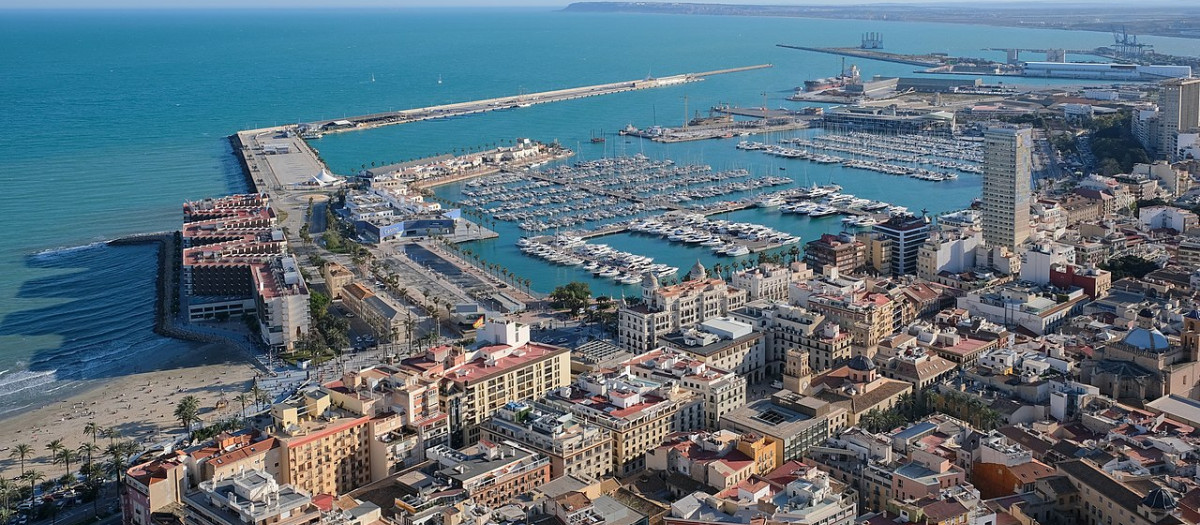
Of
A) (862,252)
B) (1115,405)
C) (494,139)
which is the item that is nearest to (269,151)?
(494,139)

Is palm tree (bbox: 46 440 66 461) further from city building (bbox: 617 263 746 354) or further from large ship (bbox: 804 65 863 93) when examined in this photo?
large ship (bbox: 804 65 863 93)

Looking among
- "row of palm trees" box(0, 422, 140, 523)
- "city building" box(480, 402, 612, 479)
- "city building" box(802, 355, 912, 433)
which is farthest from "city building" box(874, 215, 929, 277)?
"row of palm trees" box(0, 422, 140, 523)

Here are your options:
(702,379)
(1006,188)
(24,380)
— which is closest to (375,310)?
(24,380)

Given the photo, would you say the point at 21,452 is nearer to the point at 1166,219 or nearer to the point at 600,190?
the point at 600,190

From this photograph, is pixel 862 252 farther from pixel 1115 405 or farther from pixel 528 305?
pixel 1115 405

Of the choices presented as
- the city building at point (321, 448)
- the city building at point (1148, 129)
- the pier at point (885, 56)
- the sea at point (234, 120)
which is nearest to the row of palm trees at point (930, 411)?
the city building at point (321, 448)

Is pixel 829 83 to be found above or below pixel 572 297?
above

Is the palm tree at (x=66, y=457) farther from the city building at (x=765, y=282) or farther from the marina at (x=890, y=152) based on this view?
the marina at (x=890, y=152)
